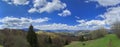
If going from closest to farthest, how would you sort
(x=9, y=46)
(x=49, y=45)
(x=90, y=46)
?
1. (x=90, y=46)
2. (x=9, y=46)
3. (x=49, y=45)

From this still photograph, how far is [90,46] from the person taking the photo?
86250 millimetres

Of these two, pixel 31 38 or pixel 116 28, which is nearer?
pixel 116 28

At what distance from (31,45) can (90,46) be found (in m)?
26.1

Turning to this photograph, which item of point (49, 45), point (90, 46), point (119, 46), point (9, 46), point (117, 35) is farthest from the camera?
point (49, 45)

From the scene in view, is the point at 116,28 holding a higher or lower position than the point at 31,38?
higher

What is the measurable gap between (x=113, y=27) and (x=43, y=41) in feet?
165

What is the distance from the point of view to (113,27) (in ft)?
315

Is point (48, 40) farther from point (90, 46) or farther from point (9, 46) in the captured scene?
point (90, 46)

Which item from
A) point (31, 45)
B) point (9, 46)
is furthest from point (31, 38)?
point (9, 46)

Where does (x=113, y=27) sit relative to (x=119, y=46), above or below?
above

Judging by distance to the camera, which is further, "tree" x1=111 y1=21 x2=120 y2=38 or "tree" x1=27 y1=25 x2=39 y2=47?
"tree" x1=27 y1=25 x2=39 y2=47

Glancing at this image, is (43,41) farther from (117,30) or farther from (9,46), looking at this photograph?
(117,30)

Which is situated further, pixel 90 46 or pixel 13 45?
pixel 13 45

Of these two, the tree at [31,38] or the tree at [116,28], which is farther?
the tree at [31,38]
